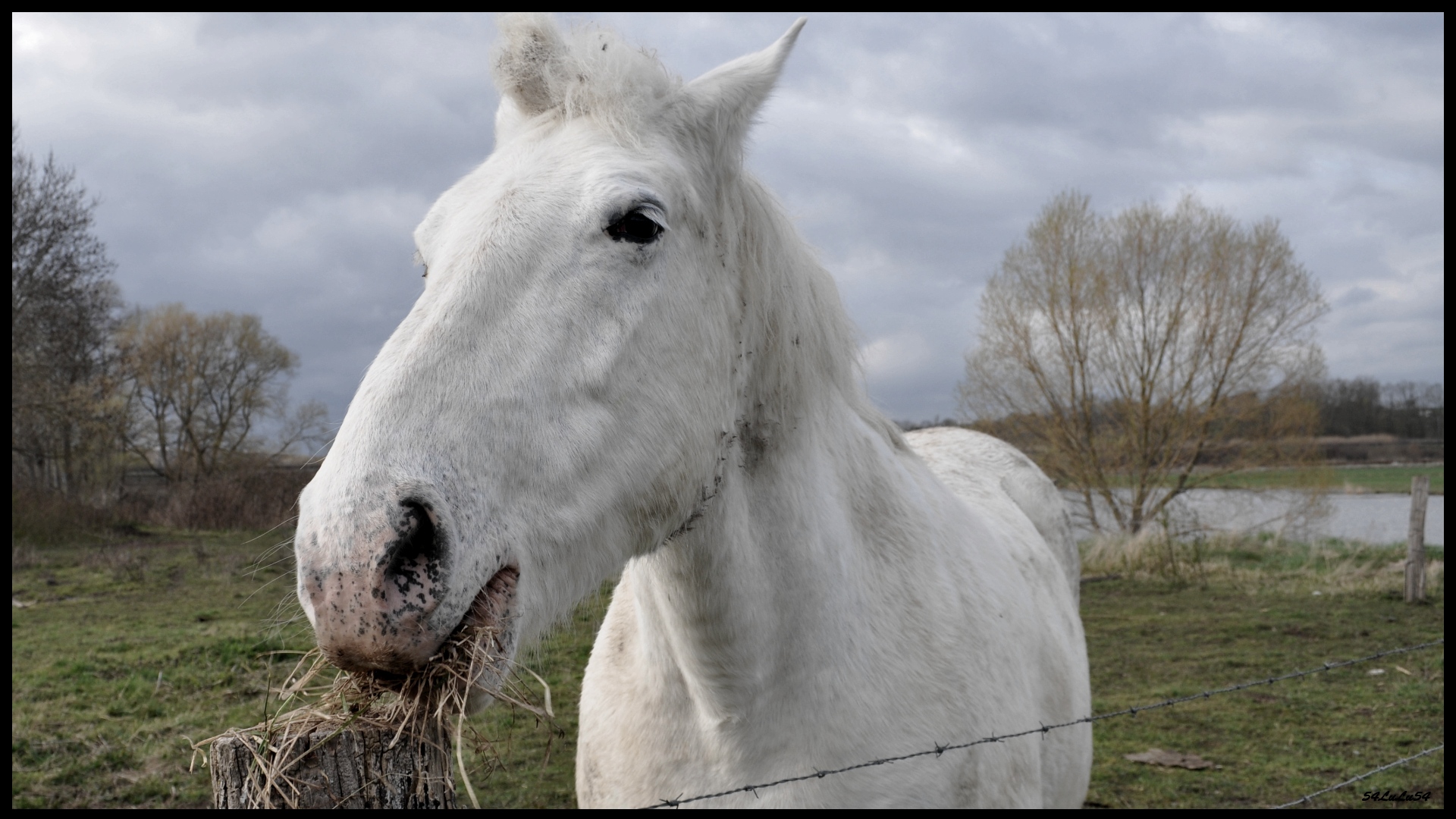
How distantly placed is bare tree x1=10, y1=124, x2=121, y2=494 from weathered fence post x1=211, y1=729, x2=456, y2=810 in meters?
21.0

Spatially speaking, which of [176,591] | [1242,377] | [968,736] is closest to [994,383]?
[1242,377]

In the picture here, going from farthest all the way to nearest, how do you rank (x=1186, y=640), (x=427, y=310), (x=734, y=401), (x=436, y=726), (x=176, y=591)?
(x=176, y=591)
(x=1186, y=640)
(x=734, y=401)
(x=427, y=310)
(x=436, y=726)

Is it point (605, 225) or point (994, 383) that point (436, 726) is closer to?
point (605, 225)

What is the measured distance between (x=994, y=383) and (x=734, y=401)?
17193mm

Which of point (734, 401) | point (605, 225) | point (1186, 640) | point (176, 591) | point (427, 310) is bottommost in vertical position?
point (1186, 640)

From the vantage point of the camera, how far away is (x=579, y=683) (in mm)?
7379

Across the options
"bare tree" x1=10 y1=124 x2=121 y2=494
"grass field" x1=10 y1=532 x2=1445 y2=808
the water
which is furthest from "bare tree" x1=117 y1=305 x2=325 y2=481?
the water

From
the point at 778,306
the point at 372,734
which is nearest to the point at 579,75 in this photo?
the point at 778,306

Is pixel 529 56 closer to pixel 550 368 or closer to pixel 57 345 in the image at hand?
pixel 550 368

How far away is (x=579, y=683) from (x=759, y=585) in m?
5.91

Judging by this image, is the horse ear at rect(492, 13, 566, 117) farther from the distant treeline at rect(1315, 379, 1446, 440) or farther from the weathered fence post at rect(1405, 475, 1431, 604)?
the distant treeline at rect(1315, 379, 1446, 440)

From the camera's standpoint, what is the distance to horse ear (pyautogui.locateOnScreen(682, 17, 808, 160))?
74.0 inches

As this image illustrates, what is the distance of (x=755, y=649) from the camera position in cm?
199

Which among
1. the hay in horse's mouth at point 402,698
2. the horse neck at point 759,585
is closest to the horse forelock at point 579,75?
the horse neck at point 759,585
